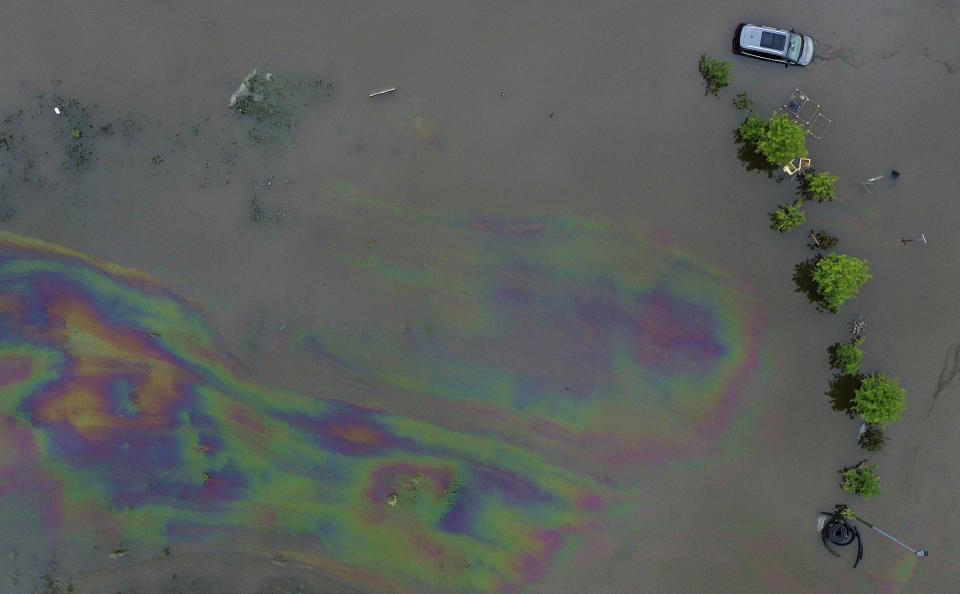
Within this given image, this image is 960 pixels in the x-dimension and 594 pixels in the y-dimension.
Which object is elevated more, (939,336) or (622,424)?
(939,336)

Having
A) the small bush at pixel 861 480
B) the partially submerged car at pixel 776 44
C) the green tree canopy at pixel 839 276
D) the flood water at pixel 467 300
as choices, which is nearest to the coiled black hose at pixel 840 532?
the flood water at pixel 467 300

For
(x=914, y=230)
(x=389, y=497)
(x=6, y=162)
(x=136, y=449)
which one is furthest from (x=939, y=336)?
(x=6, y=162)

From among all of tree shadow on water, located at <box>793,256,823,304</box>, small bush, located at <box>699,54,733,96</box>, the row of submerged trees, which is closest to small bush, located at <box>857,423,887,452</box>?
the row of submerged trees

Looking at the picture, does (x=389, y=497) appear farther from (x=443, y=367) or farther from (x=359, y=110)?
(x=359, y=110)

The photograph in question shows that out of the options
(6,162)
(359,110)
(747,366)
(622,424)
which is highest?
(359,110)

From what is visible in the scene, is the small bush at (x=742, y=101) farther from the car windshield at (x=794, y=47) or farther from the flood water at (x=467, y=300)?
the car windshield at (x=794, y=47)
